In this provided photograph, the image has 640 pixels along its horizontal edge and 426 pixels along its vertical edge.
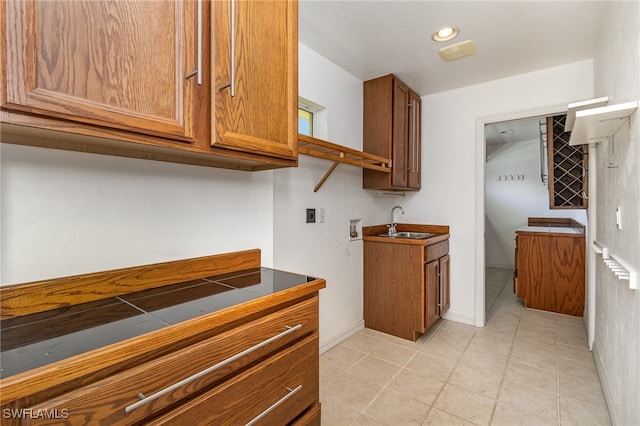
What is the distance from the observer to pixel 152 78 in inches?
34.4

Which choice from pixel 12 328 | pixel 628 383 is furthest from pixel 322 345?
pixel 12 328

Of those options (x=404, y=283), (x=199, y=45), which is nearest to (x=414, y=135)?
(x=404, y=283)

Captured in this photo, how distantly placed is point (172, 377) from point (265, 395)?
1.22 ft

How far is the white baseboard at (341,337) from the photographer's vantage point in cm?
237

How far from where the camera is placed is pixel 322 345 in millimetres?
2348

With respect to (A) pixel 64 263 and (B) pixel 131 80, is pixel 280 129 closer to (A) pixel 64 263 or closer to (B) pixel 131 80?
(B) pixel 131 80

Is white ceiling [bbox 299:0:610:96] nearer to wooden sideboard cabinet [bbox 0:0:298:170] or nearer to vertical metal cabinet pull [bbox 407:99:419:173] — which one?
vertical metal cabinet pull [bbox 407:99:419:173]

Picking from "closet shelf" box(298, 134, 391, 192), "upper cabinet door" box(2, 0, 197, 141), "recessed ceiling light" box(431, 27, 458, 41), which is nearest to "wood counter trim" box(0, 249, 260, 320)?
"upper cabinet door" box(2, 0, 197, 141)

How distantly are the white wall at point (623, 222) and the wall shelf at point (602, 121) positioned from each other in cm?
5

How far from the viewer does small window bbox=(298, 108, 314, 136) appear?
2344 mm

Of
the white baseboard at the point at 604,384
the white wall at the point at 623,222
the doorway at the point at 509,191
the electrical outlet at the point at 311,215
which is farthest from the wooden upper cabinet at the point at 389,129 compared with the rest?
the doorway at the point at 509,191

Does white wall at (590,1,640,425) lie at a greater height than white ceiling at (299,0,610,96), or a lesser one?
lesser

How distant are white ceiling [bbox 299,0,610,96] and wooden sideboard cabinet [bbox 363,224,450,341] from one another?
4.97 ft

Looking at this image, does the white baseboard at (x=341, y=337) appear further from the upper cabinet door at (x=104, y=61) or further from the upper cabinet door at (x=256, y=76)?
the upper cabinet door at (x=104, y=61)
